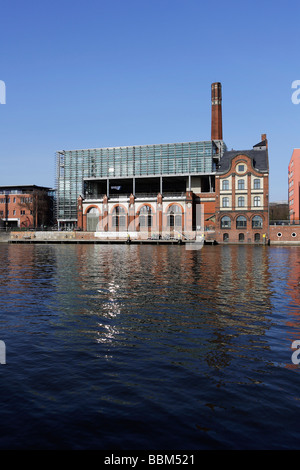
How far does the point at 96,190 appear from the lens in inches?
3964

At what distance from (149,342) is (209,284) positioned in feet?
36.5

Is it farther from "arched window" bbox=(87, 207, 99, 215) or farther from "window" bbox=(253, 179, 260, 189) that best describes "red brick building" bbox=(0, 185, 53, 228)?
"window" bbox=(253, 179, 260, 189)

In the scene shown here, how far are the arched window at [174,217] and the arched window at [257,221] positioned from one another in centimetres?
1616

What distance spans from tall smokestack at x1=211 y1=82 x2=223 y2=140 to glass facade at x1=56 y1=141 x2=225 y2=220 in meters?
3.20

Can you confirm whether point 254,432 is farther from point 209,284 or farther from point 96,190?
point 96,190

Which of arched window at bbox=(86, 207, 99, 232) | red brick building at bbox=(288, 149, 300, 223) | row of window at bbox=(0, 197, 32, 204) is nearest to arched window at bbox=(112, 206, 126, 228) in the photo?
arched window at bbox=(86, 207, 99, 232)

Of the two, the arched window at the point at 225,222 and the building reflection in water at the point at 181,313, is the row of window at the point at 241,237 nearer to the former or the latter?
the arched window at the point at 225,222

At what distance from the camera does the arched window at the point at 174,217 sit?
273ft

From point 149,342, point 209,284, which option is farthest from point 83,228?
point 149,342

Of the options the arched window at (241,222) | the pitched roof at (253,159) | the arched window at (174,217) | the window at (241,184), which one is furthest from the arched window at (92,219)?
the window at (241,184)

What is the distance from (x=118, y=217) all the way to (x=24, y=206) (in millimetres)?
39359

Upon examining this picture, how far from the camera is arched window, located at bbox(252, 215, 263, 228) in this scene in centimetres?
7544

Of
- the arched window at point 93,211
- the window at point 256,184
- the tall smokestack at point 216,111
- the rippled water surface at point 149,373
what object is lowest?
the rippled water surface at point 149,373

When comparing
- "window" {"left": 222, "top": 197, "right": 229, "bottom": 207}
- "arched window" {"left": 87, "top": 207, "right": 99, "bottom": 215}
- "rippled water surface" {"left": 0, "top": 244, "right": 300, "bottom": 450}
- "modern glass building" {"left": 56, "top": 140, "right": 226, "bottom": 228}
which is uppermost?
"modern glass building" {"left": 56, "top": 140, "right": 226, "bottom": 228}
